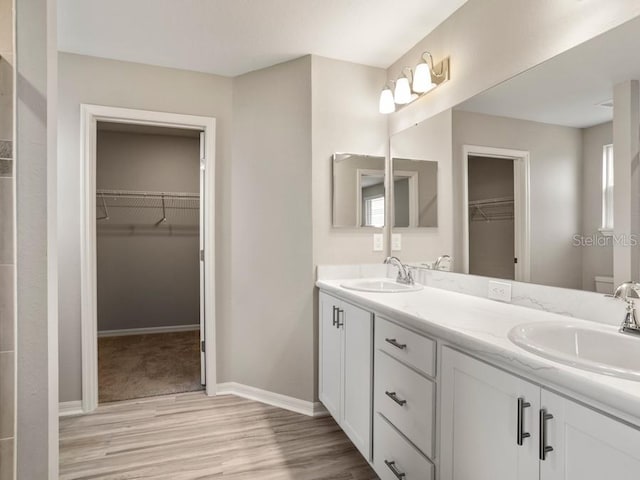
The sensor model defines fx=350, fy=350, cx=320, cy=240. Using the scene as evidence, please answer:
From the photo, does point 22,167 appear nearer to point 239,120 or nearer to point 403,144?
point 239,120

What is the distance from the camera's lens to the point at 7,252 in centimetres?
124

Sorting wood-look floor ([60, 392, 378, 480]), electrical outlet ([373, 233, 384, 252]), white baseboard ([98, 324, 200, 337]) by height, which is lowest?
wood-look floor ([60, 392, 378, 480])

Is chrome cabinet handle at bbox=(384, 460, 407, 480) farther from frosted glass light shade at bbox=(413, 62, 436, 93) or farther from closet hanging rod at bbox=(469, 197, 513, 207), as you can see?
frosted glass light shade at bbox=(413, 62, 436, 93)

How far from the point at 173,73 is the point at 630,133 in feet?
8.84

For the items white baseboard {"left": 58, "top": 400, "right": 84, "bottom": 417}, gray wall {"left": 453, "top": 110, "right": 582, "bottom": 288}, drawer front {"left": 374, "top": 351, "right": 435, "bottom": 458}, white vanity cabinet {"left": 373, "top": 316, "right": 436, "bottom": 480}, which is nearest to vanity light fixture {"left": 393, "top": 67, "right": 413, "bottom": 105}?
gray wall {"left": 453, "top": 110, "right": 582, "bottom": 288}

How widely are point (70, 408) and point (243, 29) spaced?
8.89 feet

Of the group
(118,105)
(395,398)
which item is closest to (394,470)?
(395,398)

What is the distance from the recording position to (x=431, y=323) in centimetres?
124

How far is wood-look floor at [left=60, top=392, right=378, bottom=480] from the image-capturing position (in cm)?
179

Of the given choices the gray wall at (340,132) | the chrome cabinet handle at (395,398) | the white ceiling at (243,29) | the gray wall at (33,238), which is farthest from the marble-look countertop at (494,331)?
the white ceiling at (243,29)

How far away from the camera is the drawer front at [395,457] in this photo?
1307 mm

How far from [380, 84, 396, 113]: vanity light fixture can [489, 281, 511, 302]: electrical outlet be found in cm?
132

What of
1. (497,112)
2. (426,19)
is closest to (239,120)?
(426,19)

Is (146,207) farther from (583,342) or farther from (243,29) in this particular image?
(583,342)
